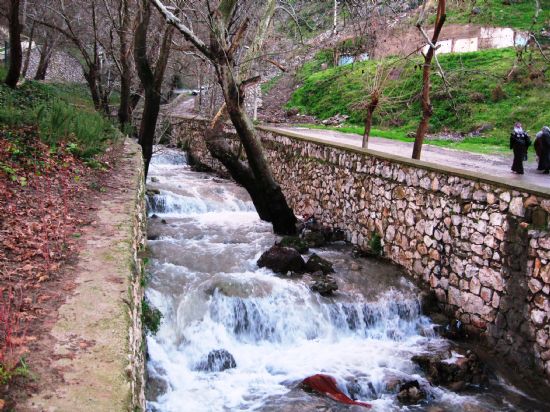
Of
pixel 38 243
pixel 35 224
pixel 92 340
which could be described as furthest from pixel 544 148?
pixel 92 340

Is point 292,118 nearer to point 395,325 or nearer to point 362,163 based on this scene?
point 362,163

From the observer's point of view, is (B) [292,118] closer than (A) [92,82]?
No

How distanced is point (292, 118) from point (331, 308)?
2181 centimetres

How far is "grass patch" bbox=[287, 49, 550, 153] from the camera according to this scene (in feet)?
63.9

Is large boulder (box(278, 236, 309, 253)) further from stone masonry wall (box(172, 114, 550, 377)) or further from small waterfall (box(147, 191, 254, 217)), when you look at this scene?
small waterfall (box(147, 191, 254, 217))

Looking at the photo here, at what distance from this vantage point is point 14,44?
14.6 meters

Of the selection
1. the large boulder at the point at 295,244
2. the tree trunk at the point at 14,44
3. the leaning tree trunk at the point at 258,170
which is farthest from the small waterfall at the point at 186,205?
the tree trunk at the point at 14,44

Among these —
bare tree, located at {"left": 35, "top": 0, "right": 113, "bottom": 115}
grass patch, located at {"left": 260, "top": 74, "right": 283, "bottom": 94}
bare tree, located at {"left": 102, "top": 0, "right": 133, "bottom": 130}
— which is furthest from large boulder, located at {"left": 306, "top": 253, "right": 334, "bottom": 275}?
grass patch, located at {"left": 260, "top": 74, "right": 283, "bottom": 94}

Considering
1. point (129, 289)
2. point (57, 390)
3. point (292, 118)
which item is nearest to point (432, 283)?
point (129, 289)

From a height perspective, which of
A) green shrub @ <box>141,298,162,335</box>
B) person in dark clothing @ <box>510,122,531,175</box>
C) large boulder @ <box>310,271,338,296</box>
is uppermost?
person in dark clothing @ <box>510,122,531,175</box>

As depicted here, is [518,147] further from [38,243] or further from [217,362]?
[38,243]

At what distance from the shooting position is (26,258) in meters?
4.80

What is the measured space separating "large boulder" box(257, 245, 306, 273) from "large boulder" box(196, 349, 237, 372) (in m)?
2.45

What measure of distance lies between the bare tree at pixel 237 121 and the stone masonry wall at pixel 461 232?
4.48 feet
